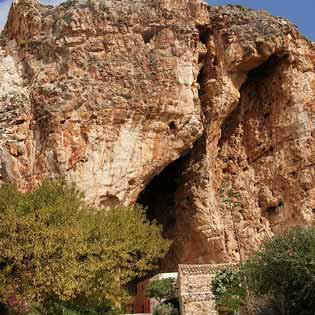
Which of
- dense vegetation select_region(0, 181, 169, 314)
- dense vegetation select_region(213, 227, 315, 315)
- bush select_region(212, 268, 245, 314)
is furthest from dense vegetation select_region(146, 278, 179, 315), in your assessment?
dense vegetation select_region(213, 227, 315, 315)

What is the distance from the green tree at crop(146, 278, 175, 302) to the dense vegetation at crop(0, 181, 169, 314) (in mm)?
2996

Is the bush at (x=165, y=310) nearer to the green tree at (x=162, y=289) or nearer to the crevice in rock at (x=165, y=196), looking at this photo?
the green tree at (x=162, y=289)

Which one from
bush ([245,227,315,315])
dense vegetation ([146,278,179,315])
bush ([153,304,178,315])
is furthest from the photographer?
dense vegetation ([146,278,179,315])

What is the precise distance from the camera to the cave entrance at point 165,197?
2724 centimetres

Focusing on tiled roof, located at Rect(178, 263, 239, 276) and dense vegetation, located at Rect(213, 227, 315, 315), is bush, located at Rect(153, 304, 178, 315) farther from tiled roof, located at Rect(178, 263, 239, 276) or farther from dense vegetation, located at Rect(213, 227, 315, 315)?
dense vegetation, located at Rect(213, 227, 315, 315)

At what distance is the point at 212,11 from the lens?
27.4 metres

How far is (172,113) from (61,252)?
9.97m

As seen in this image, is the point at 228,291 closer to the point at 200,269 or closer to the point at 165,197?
the point at 200,269

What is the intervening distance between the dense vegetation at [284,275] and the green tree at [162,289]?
5150mm

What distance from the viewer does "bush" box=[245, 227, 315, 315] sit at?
1527cm

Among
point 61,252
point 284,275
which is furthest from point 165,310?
point 61,252

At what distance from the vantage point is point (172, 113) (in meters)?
23.3

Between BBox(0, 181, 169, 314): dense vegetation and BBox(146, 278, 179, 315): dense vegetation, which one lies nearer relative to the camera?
BBox(0, 181, 169, 314): dense vegetation

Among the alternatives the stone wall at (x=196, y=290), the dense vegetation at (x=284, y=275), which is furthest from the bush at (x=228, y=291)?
the dense vegetation at (x=284, y=275)
